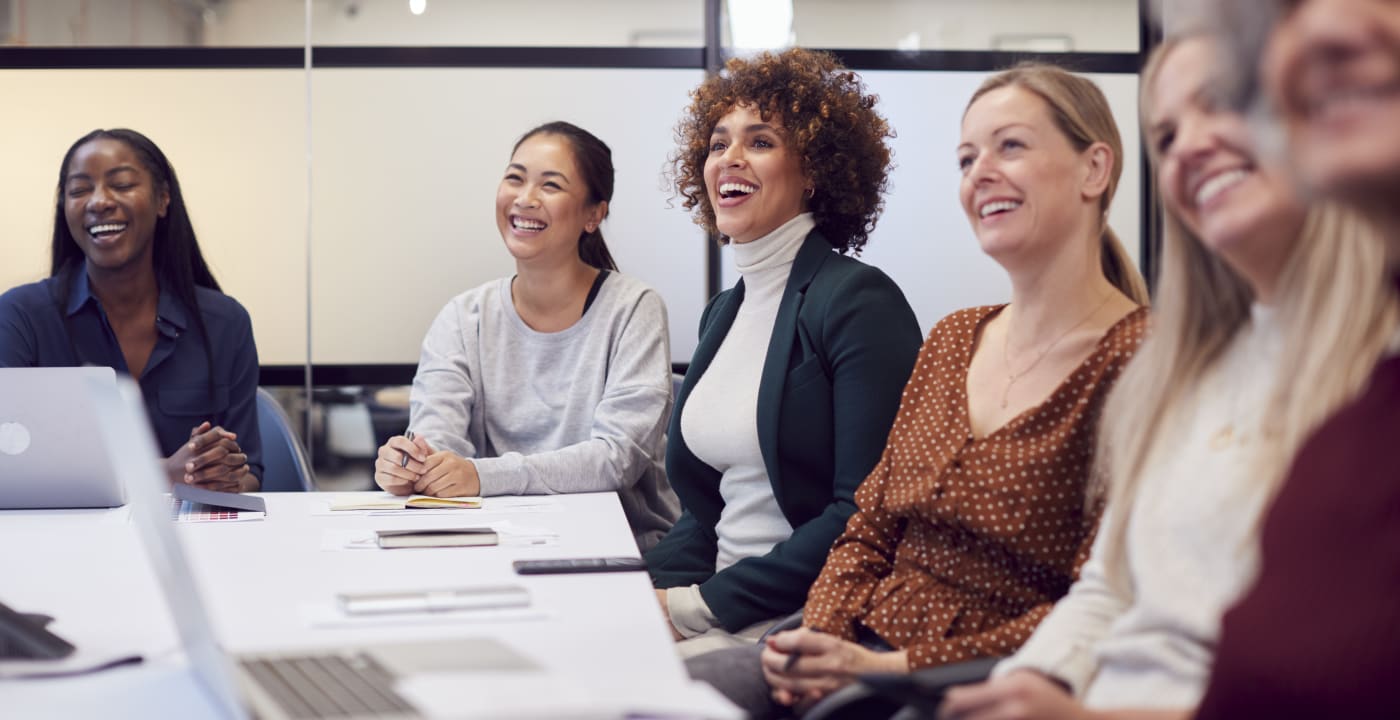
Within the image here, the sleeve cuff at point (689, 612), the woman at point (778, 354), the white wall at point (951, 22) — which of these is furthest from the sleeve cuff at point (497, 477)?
the white wall at point (951, 22)

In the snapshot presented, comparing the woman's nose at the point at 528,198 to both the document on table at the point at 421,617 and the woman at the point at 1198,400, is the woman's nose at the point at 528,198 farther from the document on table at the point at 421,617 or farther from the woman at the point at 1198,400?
the woman at the point at 1198,400

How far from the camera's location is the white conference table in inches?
48.1

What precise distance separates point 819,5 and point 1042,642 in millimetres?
2755

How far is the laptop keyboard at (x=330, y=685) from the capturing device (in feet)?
3.71

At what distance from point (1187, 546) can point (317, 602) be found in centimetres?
108

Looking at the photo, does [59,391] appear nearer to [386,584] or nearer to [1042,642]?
[386,584]

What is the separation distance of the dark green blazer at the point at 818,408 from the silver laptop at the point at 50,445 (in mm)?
1155

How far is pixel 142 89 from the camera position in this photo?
3951 mm

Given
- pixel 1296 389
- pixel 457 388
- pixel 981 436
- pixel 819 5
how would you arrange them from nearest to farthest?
1. pixel 1296 389
2. pixel 981 436
3. pixel 457 388
4. pixel 819 5

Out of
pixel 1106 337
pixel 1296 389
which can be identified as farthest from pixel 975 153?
pixel 1296 389

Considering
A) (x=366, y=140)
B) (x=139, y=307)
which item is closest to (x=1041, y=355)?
(x=139, y=307)

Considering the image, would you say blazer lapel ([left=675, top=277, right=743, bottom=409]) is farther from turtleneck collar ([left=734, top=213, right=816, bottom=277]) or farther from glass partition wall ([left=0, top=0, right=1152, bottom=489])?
glass partition wall ([left=0, top=0, right=1152, bottom=489])

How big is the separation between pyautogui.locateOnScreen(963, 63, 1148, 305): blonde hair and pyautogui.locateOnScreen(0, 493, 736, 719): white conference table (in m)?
0.90

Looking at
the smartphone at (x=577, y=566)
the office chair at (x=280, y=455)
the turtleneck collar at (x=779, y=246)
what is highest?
the turtleneck collar at (x=779, y=246)
